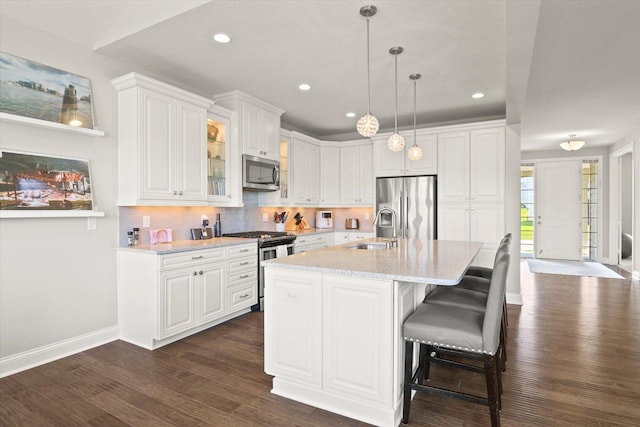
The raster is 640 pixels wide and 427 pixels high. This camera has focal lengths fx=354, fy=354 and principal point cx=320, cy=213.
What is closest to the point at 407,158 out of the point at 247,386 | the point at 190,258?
the point at 190,258

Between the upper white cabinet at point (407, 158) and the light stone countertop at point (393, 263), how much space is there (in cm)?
235

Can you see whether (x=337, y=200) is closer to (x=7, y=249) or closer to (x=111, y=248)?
(x=111, y=248)

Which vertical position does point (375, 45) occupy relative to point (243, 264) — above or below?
above

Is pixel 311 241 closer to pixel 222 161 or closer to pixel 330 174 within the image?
pixel 330 174

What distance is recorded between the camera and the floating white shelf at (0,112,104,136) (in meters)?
2.51

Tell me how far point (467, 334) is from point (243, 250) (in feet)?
8.53

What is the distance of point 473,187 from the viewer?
477 centimetres

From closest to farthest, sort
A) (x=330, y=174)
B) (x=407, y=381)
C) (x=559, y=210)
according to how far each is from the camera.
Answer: (x=407, y=381)
(x=330, y=174)
(x=559, y=210)

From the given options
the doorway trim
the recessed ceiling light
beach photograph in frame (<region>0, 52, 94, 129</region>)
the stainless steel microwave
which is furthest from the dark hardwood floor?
the doorway trim

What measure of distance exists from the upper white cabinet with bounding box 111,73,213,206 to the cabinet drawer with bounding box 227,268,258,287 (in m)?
0.90

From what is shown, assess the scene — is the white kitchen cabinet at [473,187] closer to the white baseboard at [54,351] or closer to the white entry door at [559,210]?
the white baseboard at [54,351]

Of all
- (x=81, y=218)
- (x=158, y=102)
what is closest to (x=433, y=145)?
(x=158, y=102)

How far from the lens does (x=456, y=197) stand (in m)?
4.88

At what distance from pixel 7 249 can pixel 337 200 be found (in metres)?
4.26
